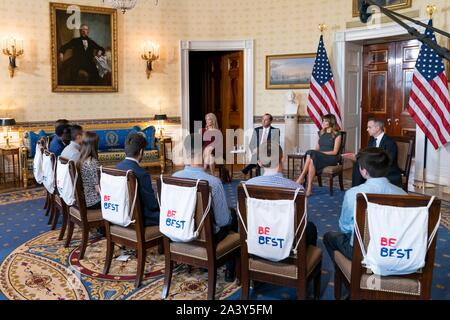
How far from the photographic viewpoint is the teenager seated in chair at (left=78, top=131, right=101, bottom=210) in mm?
4453

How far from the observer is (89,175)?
4.47 m

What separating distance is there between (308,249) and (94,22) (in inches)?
307

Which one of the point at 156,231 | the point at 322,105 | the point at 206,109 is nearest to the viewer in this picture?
the point at 156,231

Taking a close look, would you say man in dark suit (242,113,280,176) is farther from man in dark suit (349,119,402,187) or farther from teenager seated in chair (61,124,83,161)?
teenager seated in chair (61,124,83,161)

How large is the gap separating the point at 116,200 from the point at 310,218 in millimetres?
2892

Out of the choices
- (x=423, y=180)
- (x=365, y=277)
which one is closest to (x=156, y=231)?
(x=365, y=277)

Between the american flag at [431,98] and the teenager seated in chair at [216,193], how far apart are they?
484cm

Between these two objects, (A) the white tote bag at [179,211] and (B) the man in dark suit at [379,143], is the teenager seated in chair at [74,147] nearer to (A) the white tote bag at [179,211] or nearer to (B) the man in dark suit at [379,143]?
(A) the white tote bag at [179,211]

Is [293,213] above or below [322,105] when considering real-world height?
below

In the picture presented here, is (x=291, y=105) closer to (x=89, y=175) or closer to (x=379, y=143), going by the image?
(x=379, y=143)

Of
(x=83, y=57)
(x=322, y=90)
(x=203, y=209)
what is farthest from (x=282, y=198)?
(x=83, y=57)

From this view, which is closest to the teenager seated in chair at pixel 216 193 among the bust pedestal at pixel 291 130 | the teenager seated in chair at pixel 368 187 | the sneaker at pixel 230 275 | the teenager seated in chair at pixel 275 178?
the sneaker at pixel 230 275

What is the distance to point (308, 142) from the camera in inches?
389
